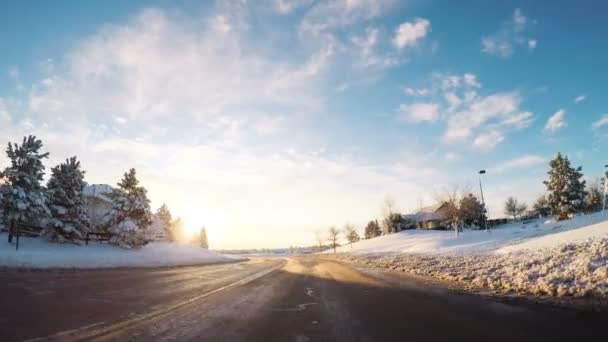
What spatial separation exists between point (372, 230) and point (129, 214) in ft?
325

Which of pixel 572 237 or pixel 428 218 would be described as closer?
pixel 572 237

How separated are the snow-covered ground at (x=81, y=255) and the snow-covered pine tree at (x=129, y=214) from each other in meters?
1.13

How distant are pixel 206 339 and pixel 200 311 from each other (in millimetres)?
2503

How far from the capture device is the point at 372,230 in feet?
406

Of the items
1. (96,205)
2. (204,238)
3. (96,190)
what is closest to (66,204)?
(96,205)

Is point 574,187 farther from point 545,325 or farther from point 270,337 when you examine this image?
point 270,337

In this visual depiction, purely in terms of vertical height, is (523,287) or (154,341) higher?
(154,341)

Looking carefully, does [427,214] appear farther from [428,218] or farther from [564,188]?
[564,188]

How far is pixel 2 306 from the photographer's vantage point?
7.50m

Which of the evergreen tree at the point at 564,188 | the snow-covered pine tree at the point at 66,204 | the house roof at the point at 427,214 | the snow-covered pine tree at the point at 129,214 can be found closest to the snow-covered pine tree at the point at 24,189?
the snow-covered pine tree at the point at 66,204

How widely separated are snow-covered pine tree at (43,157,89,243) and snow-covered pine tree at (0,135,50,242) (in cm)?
116

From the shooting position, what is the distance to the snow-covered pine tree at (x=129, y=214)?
35031mm

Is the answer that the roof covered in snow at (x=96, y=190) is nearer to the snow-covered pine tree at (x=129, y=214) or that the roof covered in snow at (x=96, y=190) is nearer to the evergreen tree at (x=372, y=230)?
the snow-covered pine tree at (x=129, y=214)

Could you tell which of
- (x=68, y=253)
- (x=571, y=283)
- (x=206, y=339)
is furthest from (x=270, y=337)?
(x=68, y=253)
